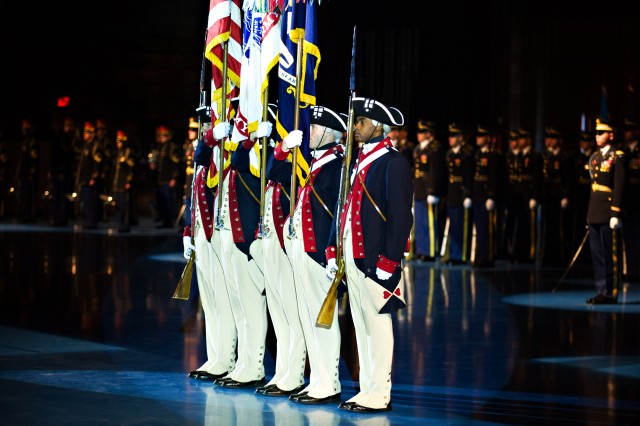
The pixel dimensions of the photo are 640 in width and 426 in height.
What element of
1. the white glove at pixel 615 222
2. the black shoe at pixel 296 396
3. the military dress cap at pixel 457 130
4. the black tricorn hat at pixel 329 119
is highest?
the military dress cap at pixel 457 130

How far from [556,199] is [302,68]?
366 inches

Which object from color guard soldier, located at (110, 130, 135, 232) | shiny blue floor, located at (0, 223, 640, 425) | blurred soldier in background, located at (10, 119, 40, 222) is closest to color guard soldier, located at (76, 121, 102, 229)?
color guard soldier, located at (110, 130, 135, 232)

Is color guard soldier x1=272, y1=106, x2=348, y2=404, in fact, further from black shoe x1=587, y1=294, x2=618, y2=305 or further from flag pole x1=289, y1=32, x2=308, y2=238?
black shoe x1=587, y1=294, x2=618, y2=305

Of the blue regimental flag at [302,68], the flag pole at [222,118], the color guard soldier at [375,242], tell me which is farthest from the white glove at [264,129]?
the color guard soldier at [375,242]

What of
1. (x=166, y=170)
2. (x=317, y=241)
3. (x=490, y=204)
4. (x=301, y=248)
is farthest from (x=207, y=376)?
(x=166, y=170)

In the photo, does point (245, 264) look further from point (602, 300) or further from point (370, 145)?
point (602, 300)

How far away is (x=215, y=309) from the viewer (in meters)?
8.05

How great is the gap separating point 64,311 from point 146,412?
4.32 meters

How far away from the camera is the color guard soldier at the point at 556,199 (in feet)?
52.7

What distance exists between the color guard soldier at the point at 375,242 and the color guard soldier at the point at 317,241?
19cm

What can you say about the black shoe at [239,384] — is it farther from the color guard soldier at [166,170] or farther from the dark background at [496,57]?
the color guard soldier at [166,170]

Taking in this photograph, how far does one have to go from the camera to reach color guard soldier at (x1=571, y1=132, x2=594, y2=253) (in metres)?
15.5

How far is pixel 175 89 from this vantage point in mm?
24469

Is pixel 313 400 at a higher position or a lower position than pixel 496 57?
lower
